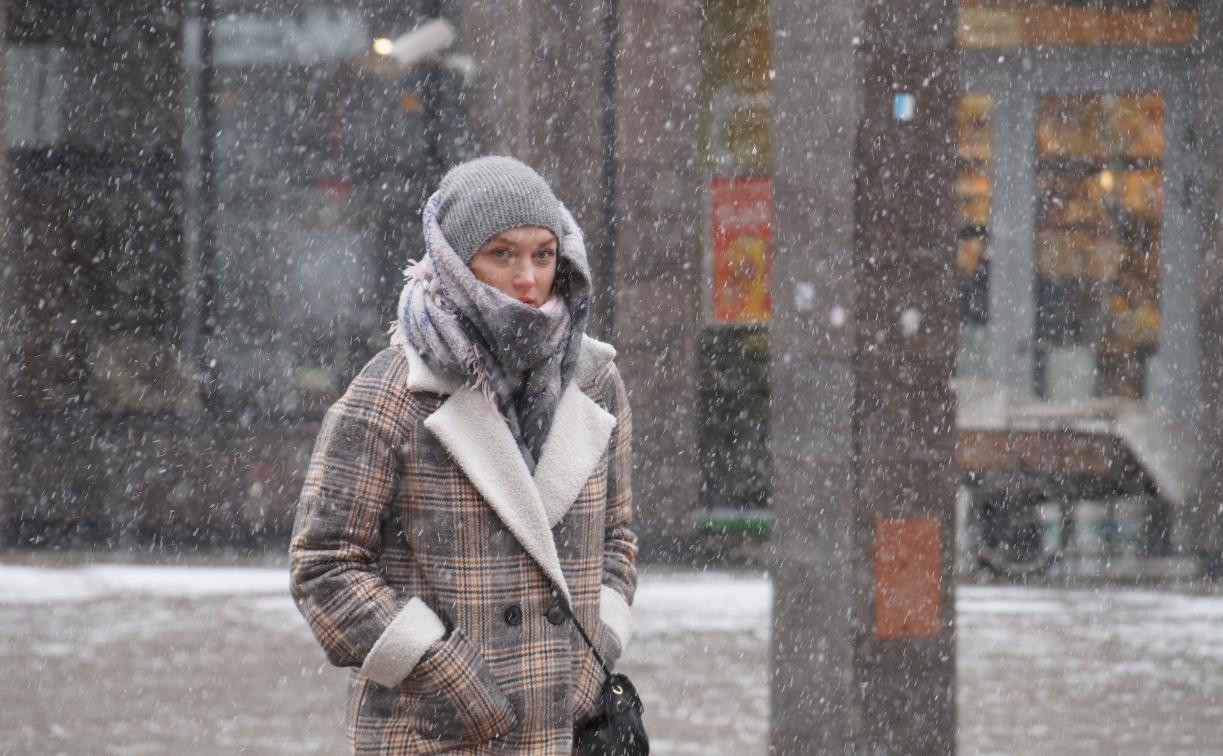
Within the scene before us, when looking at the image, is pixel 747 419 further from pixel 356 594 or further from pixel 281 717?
pixel 356 594

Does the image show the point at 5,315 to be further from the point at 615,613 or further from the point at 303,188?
the point at 615,613

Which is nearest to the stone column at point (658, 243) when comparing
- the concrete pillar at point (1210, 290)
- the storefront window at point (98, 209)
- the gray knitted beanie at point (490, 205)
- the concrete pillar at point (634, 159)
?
the concrete pillar at point (634, 159)

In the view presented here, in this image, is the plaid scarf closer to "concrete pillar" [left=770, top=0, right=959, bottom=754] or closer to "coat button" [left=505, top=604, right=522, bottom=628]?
"coat button" [left=505, top=604, right=522, bottom=628]

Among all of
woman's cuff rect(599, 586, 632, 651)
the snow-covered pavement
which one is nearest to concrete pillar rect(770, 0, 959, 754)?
the snow-covered pavement

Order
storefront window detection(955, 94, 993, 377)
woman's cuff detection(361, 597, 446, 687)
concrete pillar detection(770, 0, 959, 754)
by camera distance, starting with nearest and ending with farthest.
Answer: woman's cuff detection(361, 597, 446, 687)
concrete pillar detection(770, 0, 959, 754)
storefront window detection(955, 94, 993, 377)

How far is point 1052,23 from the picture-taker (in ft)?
→ 46.1

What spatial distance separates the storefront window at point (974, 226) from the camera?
14.2 meters

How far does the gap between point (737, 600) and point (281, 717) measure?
452cm

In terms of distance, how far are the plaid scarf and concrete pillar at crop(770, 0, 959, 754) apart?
8.02 ft

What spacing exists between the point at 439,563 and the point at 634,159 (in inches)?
409

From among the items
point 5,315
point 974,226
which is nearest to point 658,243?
point 974,226

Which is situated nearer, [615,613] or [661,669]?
[615,613]

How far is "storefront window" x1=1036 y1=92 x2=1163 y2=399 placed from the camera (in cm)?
1392

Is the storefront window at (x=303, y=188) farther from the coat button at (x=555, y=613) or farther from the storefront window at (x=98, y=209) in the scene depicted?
the coat button at (x=555, y=613)
